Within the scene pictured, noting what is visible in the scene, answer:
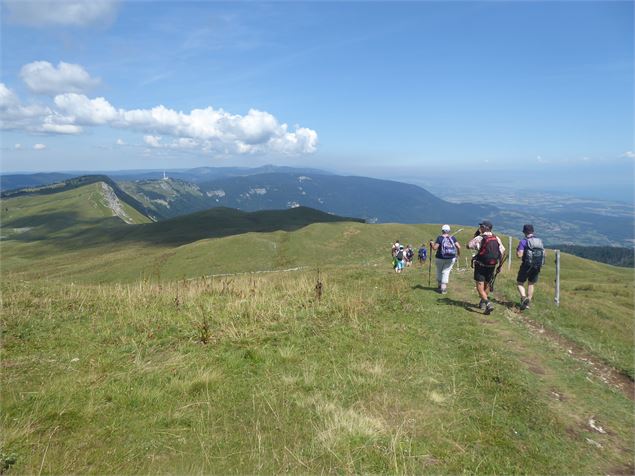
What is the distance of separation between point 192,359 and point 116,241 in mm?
130163

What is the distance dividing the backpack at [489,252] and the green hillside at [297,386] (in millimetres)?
2063

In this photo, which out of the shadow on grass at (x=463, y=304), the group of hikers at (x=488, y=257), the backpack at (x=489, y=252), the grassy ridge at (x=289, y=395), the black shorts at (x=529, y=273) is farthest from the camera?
the black shorts at (x=529, y=273)

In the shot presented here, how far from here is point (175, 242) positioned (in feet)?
347

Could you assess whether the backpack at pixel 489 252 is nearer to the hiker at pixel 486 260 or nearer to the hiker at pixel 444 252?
the hiker at pixel 486 260

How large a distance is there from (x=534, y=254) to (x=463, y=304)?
12.6 feet

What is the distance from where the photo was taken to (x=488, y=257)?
14055 millimetres

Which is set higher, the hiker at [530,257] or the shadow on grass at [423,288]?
the hiker at [530,257]

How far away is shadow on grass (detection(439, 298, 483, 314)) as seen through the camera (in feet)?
48.1

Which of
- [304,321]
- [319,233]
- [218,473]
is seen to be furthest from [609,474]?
[319,233]

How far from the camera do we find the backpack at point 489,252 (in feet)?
45.9

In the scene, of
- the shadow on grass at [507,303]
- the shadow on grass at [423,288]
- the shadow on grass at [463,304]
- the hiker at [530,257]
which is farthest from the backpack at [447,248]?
the shadow on grass at [507,303]

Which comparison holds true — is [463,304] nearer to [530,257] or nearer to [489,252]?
[489,252]

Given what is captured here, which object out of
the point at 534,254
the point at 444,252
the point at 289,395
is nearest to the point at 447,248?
the point at 444,252

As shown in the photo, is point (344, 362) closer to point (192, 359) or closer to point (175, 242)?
point (192, 359)
